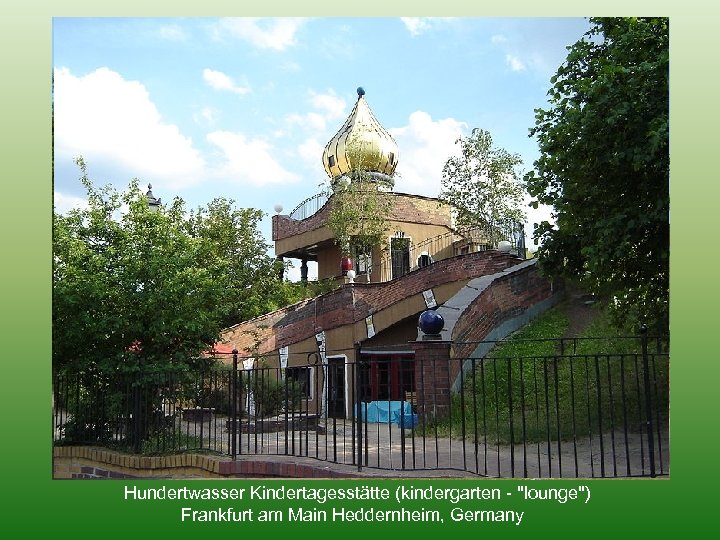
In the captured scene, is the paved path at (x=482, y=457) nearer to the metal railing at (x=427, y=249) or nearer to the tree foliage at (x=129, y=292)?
the tree foliage at (x=129, y=292)

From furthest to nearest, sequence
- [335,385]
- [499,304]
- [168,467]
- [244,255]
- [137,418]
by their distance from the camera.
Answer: [244,255] → [499,304] → [137,418] → [168,467] → [335,385]

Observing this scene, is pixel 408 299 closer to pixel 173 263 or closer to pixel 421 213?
pixel 421 213

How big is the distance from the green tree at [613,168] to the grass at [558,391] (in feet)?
3.09

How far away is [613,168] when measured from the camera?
29.4 feet

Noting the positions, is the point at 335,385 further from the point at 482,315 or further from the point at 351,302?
the point at 351,302

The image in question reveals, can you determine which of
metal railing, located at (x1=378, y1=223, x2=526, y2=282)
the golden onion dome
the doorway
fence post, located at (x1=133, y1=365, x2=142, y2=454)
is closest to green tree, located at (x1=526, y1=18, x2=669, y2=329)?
the doorway

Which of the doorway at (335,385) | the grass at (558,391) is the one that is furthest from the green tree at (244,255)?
the grass at (558,391)

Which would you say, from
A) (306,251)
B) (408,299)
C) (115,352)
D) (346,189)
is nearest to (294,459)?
(115,352)

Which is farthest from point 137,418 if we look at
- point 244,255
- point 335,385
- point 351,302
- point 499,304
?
point 244,255

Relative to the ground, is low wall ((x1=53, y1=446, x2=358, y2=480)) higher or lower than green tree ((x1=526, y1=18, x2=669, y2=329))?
lower

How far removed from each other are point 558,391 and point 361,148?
54.3 ft

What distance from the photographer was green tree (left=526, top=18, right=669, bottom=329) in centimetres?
816

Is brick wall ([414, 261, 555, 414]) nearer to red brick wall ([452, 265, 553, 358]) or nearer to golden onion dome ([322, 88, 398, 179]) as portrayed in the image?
red brick wall ([452, 265, 553, 358])

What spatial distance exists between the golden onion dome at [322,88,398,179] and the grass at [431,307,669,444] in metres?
11.9
